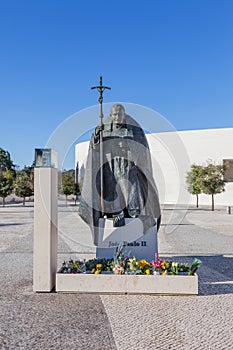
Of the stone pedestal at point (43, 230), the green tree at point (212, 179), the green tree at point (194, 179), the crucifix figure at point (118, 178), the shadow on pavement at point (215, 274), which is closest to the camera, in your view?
the stone pedestal at point (43, 230)

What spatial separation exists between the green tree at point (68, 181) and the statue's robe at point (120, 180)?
428mm

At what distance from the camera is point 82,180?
283 inches

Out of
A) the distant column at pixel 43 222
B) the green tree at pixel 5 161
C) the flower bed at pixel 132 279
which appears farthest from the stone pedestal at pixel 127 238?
the green tree at pixel 5 161

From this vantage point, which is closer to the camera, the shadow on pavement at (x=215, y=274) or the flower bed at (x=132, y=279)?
the flower bed at (x=132, y=279)

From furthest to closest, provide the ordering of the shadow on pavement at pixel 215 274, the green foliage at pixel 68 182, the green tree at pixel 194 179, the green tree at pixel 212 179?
the green tree at pixel 194 179 < the green tree at pixel 212 179 < the green foliage at pixel 68 182 < the shadow on pavement at pixel 215 274

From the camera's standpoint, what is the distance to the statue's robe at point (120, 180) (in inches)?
278

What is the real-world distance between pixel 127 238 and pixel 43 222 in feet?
6.35

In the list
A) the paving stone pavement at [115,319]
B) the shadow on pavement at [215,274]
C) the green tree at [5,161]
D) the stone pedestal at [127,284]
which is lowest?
the shadow on pavement at [215,274]

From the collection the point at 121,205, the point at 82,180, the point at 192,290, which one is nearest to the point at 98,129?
the point at 82,180

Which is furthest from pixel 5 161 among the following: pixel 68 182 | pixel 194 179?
pixel 68 182

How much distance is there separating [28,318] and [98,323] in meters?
0.91

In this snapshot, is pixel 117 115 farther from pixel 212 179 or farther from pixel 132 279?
pixel 212 179

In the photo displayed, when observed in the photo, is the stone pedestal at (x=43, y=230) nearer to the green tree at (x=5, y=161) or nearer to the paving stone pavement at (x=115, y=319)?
the paving stone pavement at (x=115, y=319)

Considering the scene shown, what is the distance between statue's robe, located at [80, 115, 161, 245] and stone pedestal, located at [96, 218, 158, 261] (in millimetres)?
127
